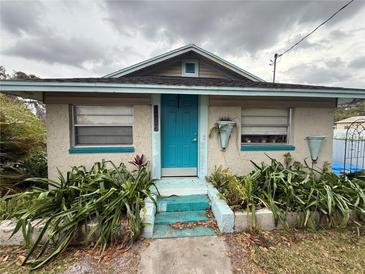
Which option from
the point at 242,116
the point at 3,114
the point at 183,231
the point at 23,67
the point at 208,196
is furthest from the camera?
the point at 23,67

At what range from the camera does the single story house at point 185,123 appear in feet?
12.8

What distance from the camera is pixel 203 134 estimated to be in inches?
171

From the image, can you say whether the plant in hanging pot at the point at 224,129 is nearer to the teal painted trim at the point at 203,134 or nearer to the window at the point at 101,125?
the teal painted trim at the point at 203,134

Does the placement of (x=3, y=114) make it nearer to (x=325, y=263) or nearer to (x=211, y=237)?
(x=211, y=237)

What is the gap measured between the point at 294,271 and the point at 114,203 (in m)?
2.68

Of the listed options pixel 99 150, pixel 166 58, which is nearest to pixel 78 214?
pixel 99 150

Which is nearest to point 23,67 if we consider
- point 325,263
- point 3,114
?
point 3,114

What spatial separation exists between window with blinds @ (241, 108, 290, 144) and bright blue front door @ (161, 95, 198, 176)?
1.40 m

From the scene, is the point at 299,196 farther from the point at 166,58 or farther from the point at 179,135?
the point at 166,58

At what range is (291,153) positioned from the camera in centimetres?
458

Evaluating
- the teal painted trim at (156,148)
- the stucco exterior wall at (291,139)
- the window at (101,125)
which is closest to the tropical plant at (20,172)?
the window at (101,125)

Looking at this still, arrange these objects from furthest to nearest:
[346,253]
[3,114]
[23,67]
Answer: [23,67] < [3,114] < [346,253]

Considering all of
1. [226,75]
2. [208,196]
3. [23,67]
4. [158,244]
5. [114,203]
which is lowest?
[158,244]

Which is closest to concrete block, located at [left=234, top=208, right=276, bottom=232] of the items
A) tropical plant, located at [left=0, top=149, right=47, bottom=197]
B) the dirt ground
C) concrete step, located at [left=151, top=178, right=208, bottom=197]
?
concrete step, located at [left=151, top=178, right=208, bottom=197]
